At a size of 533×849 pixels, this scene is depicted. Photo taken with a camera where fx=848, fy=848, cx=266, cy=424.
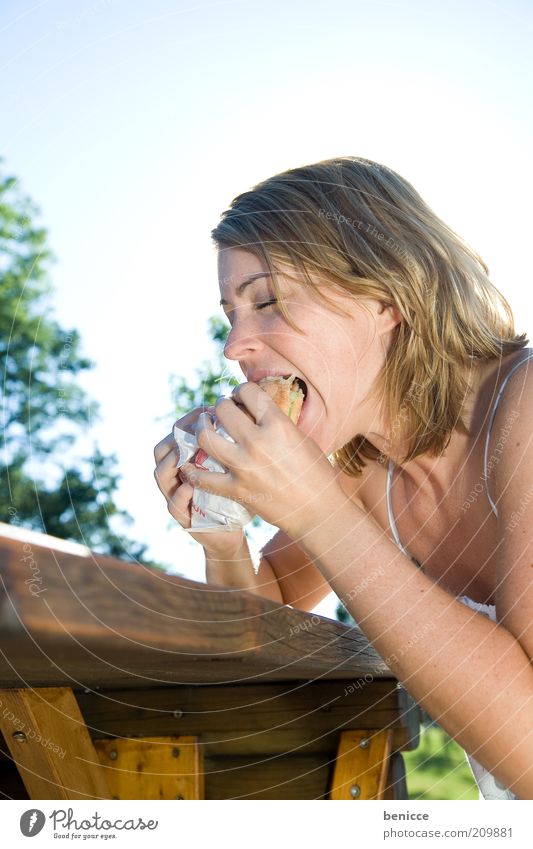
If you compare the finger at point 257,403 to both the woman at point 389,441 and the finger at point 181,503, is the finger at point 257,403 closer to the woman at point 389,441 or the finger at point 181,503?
the woman at point 389,441

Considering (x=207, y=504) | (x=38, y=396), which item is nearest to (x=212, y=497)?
(x=207, y=504)

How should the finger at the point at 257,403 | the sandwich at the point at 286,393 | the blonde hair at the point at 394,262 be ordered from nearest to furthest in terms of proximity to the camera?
1. the finger at the point at 257,403
2. the sandwich at the point at 286,393
3. the blonde hair at the point at 394,262

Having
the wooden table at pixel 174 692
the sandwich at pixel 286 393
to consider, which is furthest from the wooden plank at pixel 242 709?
the sandwich at pixel 286 393

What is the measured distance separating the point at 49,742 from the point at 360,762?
46cm

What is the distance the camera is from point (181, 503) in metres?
1.03

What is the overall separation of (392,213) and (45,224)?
16.7 ft

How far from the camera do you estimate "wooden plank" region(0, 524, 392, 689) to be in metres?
0.43

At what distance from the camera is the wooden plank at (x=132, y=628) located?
43 cm

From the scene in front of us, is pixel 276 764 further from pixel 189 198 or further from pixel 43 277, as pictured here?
pixel 43 277

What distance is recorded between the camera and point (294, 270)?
117cm

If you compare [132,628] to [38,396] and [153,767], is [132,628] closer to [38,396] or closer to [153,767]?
[153,767]

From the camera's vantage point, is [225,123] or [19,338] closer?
[225,123]

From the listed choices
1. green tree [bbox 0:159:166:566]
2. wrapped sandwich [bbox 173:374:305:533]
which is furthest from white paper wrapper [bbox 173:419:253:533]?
green tree [bbox 0:159:166:566]

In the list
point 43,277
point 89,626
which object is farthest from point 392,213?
point 43,277
